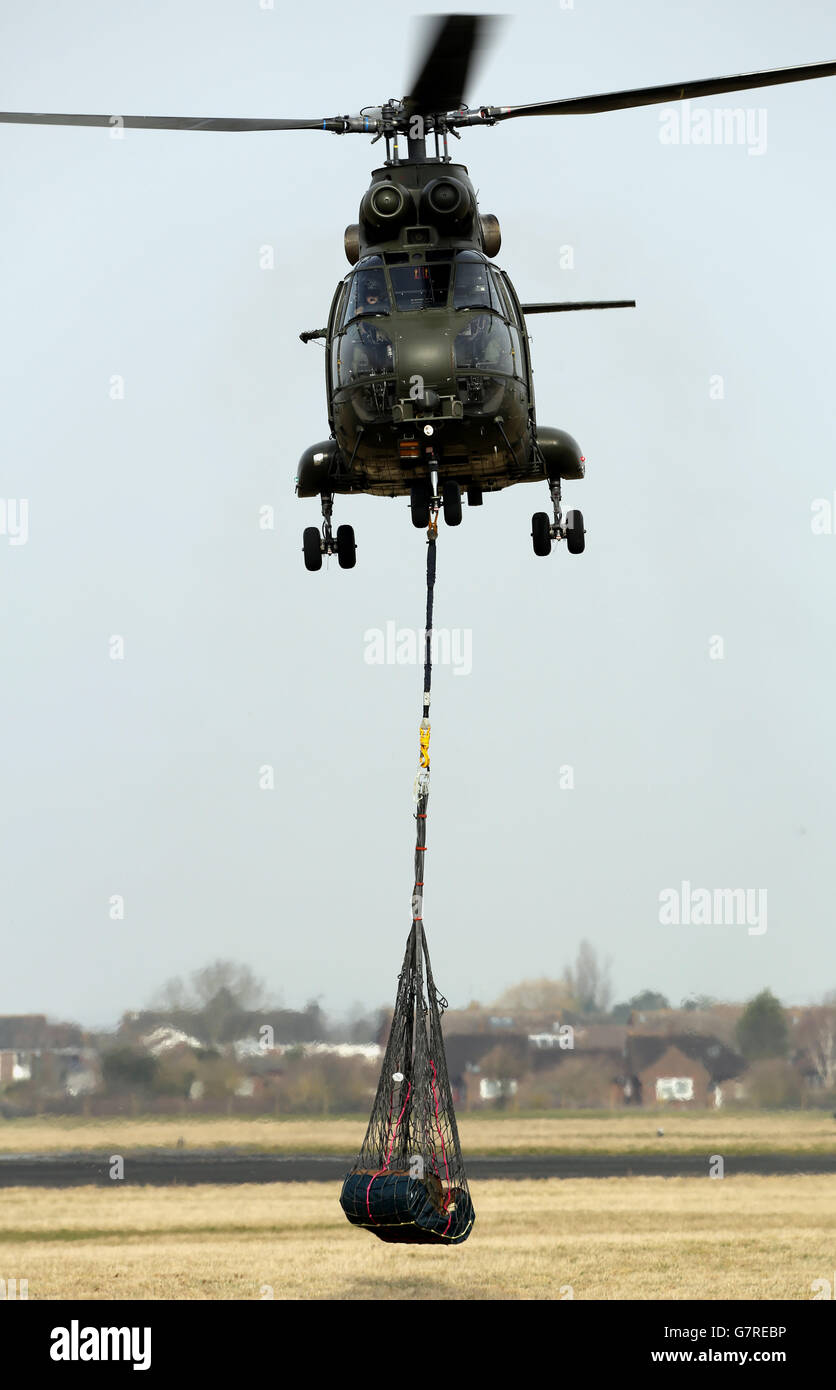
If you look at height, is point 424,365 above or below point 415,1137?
above

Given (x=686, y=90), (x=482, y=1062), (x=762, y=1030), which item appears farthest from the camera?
(x=762, y=1030)

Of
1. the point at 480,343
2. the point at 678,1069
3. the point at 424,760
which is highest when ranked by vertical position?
the point at 480,343

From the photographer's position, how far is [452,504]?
18.2 meters

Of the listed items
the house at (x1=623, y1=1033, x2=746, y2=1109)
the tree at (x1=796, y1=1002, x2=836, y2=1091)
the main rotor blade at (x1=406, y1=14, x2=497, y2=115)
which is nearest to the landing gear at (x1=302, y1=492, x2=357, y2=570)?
the main rotor blade at (x1=406, y1=14, x2=497, y2=115)

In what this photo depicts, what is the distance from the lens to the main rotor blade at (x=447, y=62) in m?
16.9

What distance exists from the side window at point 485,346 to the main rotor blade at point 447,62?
2.45 meters

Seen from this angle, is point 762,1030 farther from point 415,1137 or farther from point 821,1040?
point 415,1137

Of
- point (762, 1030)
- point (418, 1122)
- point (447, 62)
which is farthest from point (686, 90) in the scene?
point (762, 1030)

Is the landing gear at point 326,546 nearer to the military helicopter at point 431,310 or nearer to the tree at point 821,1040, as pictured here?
the military helicopter at point 431,310

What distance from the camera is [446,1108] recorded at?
17250mm

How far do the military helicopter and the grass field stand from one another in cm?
1856

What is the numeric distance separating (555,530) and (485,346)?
344 cm
